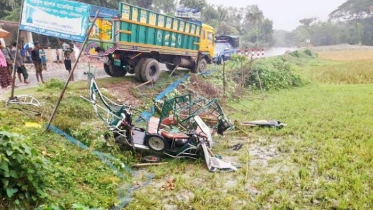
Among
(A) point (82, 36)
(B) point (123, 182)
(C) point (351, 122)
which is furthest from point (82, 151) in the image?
(C) point (351, 122)

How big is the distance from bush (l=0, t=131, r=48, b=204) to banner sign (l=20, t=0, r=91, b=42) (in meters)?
2.65

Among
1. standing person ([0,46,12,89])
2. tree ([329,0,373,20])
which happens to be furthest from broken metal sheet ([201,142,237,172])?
tree ([329,0,373,20])

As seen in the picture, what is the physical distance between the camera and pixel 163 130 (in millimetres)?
6543

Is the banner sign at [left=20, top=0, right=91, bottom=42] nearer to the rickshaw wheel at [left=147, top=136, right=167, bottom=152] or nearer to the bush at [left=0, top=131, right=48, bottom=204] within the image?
the rickshaw wheel at [left=147, top=136, right=167, bottom=152]

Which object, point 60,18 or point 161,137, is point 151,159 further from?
point 60,18

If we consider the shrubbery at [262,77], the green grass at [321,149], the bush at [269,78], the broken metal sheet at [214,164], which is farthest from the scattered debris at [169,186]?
the bush at [269,78]

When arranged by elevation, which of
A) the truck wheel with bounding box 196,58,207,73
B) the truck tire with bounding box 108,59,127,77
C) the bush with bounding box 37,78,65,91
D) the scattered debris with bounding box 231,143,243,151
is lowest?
the scattered debris with bounding box 231,143,243,151

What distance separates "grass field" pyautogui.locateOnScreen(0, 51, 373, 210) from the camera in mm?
4633

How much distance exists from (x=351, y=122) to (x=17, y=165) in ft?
26.4

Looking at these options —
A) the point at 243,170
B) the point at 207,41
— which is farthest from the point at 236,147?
the point at 207,41

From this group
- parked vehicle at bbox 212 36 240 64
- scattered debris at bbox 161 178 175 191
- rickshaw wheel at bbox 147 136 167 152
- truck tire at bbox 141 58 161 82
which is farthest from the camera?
Result: parked vehicle at bbox 212 36 240 64

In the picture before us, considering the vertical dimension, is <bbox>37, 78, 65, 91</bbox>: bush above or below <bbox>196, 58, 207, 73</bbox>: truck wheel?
below

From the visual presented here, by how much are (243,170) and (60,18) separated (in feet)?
14.7

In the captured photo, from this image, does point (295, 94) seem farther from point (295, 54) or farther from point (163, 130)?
Answer: point (295, 54)
